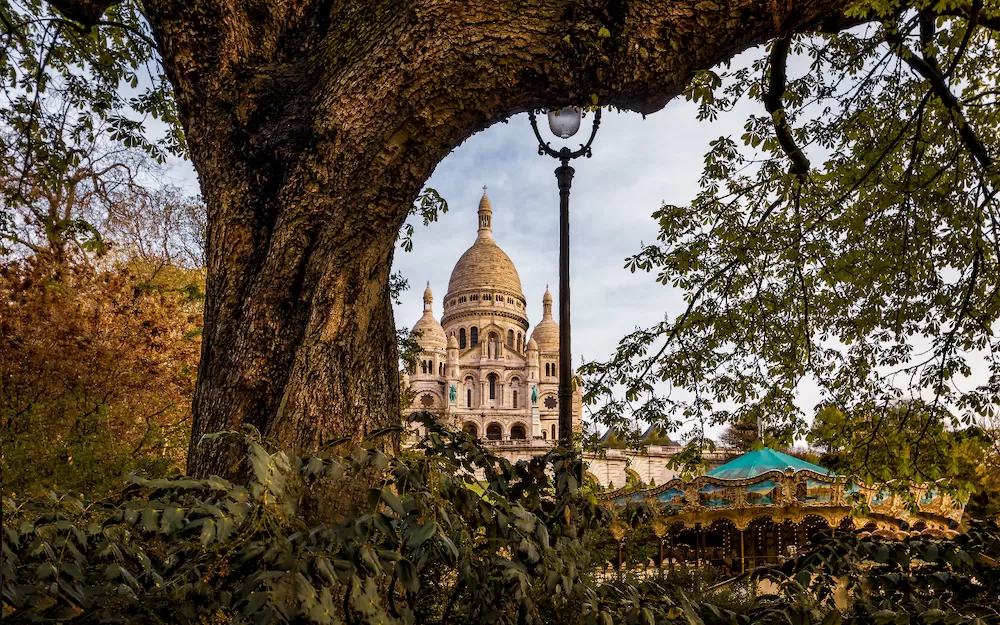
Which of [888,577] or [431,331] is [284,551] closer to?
[888,577]

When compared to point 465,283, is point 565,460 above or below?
below

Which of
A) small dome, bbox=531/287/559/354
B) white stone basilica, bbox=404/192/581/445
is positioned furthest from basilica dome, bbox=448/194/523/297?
small dome, bbox=531/287/559/354

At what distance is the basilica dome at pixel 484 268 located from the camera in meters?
72.4

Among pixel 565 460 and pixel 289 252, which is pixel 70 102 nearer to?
pixel 289 252

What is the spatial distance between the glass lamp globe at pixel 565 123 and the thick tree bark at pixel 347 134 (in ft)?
9.44

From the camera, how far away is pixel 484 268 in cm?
7312

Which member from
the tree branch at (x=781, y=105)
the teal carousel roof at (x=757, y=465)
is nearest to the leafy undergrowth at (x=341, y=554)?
the tree branch at (x=781, y=105)

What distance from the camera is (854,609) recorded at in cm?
264

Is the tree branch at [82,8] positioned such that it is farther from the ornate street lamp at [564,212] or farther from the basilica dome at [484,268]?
the basilica dome at [484,268]

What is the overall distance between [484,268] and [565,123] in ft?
219

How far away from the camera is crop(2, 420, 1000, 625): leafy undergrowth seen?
162 cm

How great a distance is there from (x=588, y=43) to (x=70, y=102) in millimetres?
4461

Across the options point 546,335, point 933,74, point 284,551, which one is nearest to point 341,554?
point 284,551

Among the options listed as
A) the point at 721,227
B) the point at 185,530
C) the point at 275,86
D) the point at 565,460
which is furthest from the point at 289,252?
the point at 721,227
